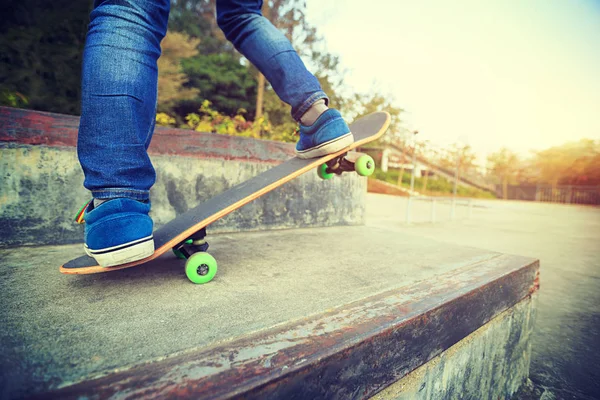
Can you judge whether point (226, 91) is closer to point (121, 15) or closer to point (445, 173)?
point (121, 15)

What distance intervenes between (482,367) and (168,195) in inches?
69.4

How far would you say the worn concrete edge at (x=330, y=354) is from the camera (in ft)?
1.65

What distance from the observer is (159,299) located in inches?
33.3

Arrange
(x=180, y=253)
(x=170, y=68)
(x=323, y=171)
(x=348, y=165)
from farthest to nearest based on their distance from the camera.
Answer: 1. (x=170, y=68)
2. (x=323, y=171)
3. (x=348, y=165)
4. (x=180, y=253)

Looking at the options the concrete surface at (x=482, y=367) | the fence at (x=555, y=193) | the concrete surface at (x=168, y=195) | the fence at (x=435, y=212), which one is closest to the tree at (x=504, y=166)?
the fence at (x=555, y=193)

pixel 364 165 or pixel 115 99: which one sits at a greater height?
pixel 115 99

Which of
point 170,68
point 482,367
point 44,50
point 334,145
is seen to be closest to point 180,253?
point 334,145

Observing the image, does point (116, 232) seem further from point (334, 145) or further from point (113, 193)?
point (334, 145)

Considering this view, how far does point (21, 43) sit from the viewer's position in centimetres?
257

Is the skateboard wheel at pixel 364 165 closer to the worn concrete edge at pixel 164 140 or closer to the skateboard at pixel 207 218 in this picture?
the skateboard at pixel 207 218

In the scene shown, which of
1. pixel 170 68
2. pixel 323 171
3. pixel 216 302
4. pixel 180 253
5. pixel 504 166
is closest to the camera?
pixel 216 302

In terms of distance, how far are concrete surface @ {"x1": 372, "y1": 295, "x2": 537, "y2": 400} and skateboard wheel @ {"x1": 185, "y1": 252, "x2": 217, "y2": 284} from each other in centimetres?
61

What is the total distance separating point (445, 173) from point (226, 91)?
69.4 feet

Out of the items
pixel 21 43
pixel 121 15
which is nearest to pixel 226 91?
pixel 21 43
